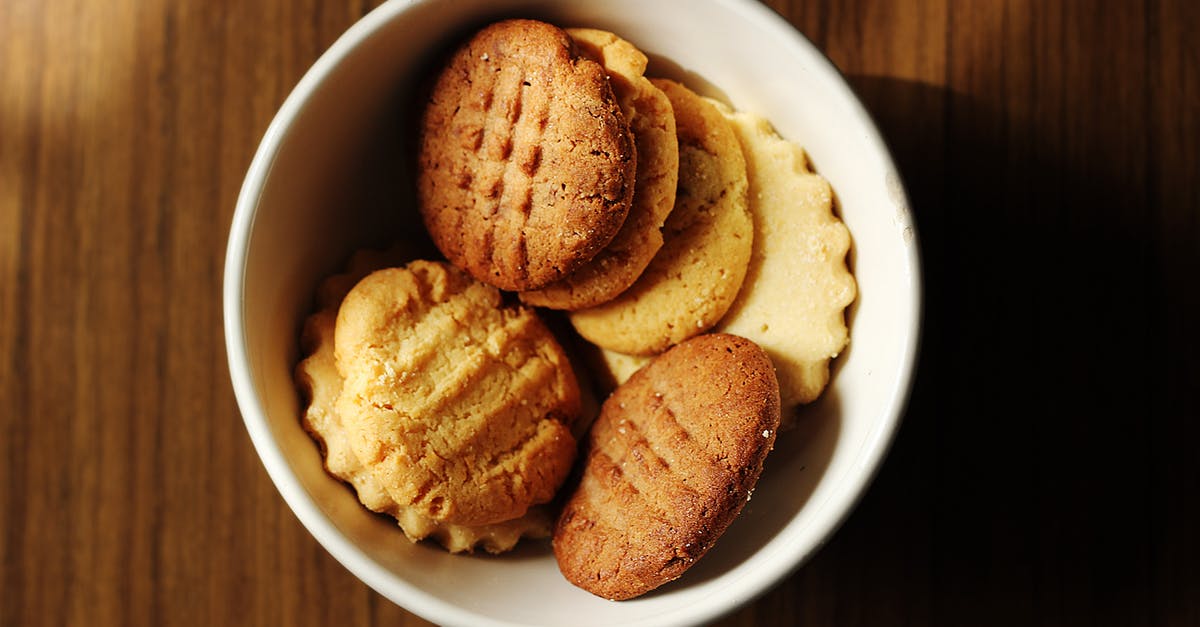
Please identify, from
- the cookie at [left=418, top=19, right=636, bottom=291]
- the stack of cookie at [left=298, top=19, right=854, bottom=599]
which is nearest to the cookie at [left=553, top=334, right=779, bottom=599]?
the stack of cookie at [left=298, top=19, right=854, bottom=599]

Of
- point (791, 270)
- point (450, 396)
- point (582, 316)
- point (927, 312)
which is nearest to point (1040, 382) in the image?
point (927, 312)

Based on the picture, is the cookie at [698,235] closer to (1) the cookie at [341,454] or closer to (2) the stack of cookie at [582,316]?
(2) the stack of cookie at [582,316]

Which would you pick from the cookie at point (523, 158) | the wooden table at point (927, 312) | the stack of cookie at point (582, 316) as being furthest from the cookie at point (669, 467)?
the wooden table at point (927, 312)

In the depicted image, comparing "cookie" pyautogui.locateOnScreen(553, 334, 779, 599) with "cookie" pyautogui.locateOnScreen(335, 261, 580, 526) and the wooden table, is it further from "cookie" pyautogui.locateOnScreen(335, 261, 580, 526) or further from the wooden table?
the wooden table

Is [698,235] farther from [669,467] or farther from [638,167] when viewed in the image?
[669,467]

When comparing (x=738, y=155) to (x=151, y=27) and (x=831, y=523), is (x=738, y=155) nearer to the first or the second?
(x=831, y=523)
